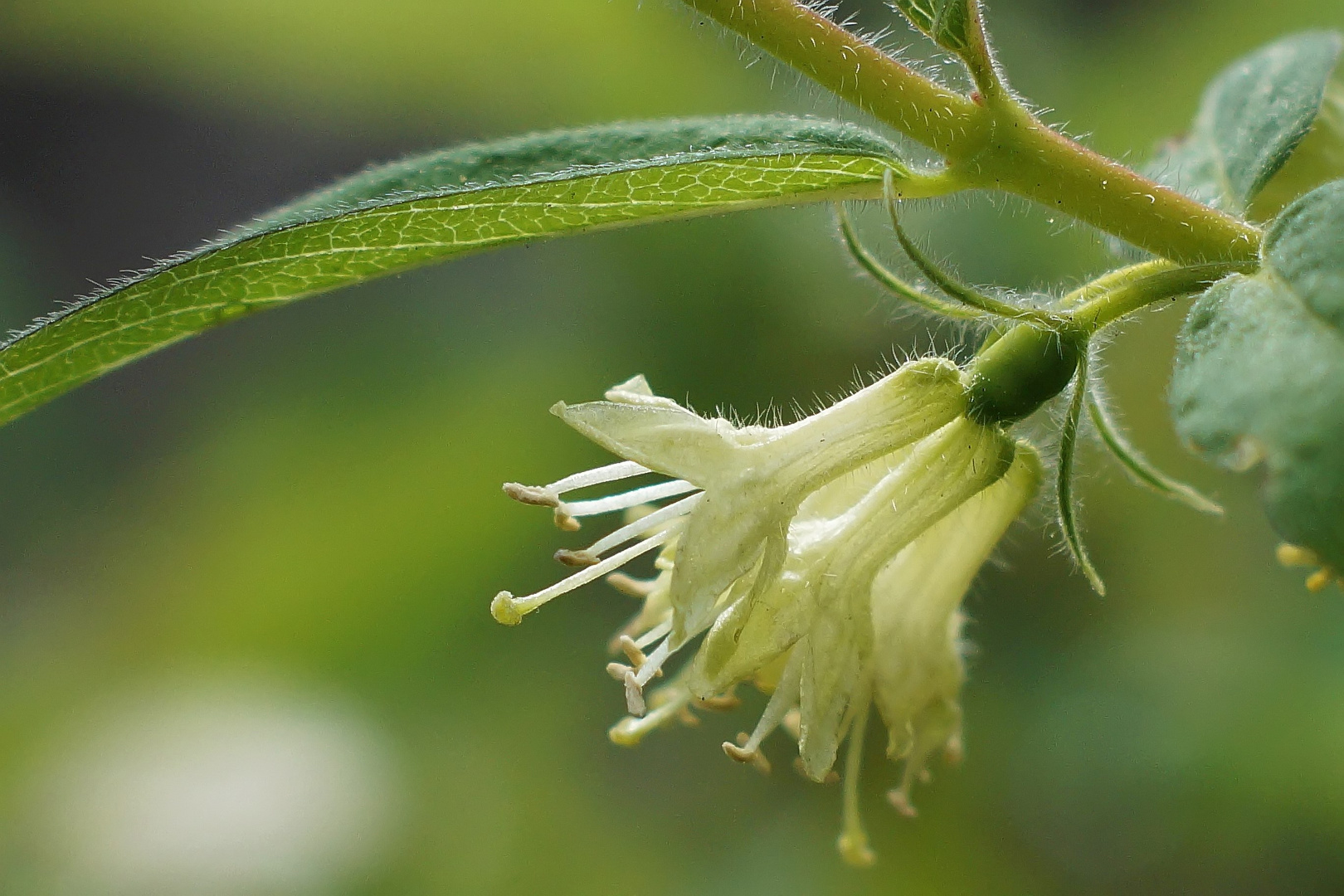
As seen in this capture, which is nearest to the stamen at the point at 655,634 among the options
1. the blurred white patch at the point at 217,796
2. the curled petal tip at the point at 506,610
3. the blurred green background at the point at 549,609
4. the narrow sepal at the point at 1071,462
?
the curled petal tip at the point at 506,610

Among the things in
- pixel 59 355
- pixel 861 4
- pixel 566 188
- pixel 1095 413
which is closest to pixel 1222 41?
pixel 861 4

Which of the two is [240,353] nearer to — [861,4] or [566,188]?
[861,4]

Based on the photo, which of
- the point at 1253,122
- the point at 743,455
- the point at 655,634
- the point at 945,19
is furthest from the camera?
the point at 1253,122

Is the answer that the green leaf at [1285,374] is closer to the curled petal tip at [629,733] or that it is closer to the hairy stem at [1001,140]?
the hairy stem at [1001,140]

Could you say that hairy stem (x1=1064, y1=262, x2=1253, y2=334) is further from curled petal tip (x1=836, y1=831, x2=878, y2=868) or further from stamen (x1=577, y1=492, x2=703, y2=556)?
curled petal tip (x1=836, y1=831, x2=878, y2=868)

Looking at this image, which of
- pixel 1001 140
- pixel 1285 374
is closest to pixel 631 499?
pixel 1001 140

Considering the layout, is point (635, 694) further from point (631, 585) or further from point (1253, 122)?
point (1253, 122)
